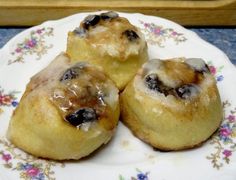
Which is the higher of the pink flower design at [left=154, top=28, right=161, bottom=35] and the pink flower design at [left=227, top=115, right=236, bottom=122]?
the pink flower design at [left=154, top=28, right=161, bottom=35]

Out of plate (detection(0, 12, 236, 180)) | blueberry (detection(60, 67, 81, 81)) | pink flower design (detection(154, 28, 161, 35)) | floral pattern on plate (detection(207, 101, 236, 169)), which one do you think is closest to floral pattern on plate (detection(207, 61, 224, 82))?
plate (detection(0, 12, 236, 180))

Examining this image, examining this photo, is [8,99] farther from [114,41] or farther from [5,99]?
[114,41]

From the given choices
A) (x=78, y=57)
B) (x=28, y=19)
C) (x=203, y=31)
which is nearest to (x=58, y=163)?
(x=78, y=57)

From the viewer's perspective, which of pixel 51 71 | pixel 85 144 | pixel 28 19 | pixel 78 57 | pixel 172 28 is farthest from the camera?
pixel 28 19

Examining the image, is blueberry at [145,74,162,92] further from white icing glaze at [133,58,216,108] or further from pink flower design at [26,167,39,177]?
pink flower design at [26,167,39,177]

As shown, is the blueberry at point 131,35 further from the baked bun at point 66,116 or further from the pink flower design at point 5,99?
the pink flower design at point 5,99

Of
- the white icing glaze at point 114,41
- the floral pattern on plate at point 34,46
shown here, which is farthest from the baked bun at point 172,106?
the floral pattern on plate at point 34,46

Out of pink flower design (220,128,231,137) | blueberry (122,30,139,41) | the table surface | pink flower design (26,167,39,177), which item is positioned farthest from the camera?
the table surface

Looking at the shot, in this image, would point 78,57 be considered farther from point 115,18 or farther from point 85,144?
point 85,144
